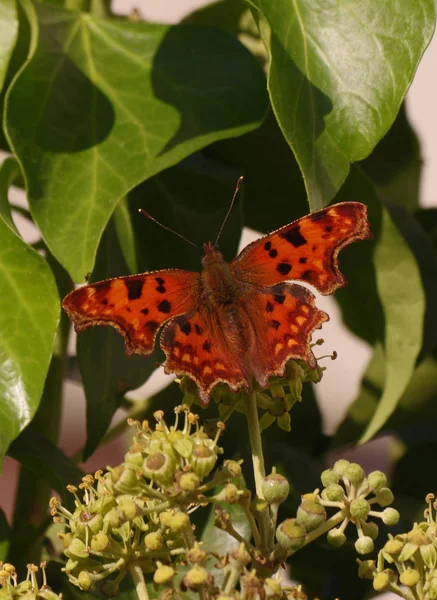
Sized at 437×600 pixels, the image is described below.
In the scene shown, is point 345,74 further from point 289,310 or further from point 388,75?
point 289,310

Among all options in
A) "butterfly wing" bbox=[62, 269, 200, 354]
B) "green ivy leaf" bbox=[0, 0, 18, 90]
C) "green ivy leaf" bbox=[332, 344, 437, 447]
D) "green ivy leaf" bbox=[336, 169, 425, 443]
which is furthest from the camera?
"green ivy leaf" bbox=[332, 344, 437, 447]

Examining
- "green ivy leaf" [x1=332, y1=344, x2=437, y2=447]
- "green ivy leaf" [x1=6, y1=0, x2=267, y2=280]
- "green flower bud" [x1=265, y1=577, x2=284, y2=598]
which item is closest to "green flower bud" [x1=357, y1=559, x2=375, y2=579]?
"green flower bud" [x1=265, y1=577, x2=284, y2=598]

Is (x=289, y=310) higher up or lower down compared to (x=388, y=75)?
lower down

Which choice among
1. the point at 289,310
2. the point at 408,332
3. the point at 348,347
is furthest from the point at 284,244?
the point at 348,347

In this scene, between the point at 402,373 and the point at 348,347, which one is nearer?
the point at 402,373

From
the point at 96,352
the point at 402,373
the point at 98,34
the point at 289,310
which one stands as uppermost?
the point at 98,34

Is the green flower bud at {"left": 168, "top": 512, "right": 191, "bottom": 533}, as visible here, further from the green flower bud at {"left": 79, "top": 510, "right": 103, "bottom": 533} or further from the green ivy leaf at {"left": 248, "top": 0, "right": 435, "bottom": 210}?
the green ivy leaf at {"left": 248, "top": 0, "right": 435, "bottom": 210}

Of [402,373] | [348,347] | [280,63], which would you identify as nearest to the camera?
[280,63]

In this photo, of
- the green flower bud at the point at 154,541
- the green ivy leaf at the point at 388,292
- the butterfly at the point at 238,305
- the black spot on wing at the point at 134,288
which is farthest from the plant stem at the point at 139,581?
the green ivy leaf at the point at 388,292

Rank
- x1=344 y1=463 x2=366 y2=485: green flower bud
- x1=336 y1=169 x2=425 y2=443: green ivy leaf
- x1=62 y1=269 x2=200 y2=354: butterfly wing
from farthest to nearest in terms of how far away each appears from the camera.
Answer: x1=336 y1=169 x2=425 y2=443: green ivy leaf
x1=62 y1=269 x2=200 y2=354: butterfly wing
x1=344 y1=463 x2=366 y2=485: green flower bud
